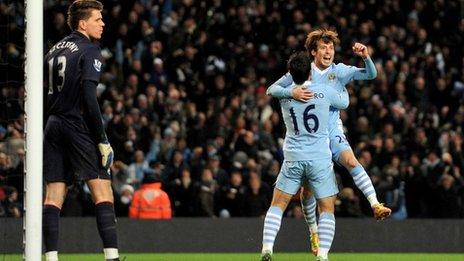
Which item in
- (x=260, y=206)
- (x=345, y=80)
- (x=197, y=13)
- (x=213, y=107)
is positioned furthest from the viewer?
(x=197, y=13)

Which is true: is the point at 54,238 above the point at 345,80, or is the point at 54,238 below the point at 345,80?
below

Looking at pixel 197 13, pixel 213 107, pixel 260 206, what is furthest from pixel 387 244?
pixel 197 13

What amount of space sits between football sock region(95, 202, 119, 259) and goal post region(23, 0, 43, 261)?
45cm

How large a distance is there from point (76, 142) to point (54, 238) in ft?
2.34

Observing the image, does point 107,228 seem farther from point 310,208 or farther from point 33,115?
point 310,208

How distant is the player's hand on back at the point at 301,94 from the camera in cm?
1011

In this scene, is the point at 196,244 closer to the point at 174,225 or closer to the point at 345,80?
the point at 174,225

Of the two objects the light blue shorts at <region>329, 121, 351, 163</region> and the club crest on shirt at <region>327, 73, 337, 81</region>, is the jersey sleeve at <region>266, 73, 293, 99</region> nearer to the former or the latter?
the club crest on shirt at <region>327, 73, 337, 81</region>

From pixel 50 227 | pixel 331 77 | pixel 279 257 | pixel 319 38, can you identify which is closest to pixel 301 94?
pixel 331 77

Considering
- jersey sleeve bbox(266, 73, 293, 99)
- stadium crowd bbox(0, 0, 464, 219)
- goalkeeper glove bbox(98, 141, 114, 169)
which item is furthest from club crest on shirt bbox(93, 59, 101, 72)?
stadium crowd bbox(0, 0, 464, 219)

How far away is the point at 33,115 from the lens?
879 cm

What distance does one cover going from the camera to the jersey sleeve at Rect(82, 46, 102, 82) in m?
8.92

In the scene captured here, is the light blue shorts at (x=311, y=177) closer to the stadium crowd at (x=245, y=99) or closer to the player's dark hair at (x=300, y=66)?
the player's dark hair at (x=300, y=66)

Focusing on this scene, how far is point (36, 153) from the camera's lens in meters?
8.82
